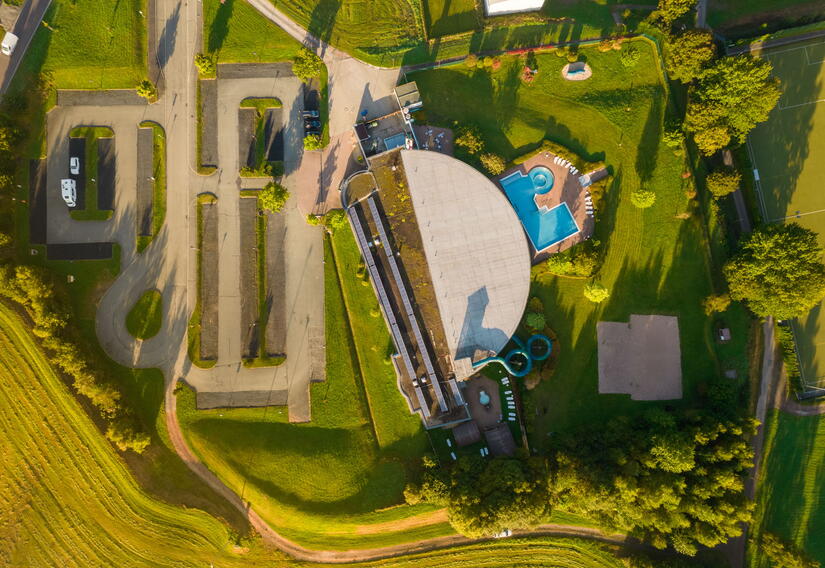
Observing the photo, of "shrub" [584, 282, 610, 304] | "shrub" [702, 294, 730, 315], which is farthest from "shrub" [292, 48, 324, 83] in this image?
"shrub" [702, 294, 730, 315]

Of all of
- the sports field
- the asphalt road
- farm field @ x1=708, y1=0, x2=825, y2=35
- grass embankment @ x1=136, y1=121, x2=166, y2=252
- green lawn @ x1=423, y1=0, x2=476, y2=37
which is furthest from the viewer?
green lawn @ x1=423, y1=0, x2=476, y2=37

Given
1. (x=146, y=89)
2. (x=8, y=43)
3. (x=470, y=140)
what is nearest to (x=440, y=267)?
(x=470, y=140)

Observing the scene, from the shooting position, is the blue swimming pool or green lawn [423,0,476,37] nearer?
the blue swimming pool

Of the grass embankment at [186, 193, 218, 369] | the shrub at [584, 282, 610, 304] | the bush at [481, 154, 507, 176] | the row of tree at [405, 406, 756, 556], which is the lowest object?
the row of tree at [405, 406, 756, 556]

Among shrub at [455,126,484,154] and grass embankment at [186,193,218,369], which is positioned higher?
shrub at [455,126,484,154]

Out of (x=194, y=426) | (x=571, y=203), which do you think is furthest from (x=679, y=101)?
(x=194, y=426)

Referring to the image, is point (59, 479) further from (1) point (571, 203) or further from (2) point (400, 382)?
(1) point (571, 203)

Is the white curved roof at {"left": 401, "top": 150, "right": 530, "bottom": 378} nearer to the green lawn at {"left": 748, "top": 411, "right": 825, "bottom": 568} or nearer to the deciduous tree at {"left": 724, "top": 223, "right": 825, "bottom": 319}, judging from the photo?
the deciduous tree at {"left": 724, "top": 223, "right": 825, "bottom": 319}

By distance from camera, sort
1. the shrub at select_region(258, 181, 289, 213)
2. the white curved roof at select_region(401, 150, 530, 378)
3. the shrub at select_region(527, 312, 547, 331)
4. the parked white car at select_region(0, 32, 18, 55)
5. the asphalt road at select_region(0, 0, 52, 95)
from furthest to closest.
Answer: the asphalt road at select_region(0, 0, 52, 95)
the parked white car at select_region(0, 32, 18, 55)
the shrub at select_region(527, 312, 547, 331)
the white curved roof at select_region(401, 150, 530, 378)
the shrub at select_region(258, 181, 289, 213)
